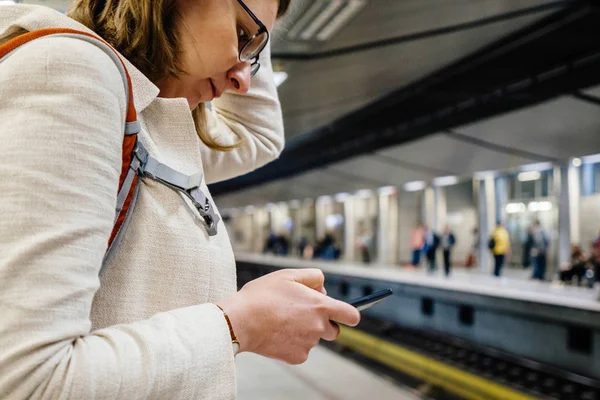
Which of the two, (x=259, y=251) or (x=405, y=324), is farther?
(x=259, y=251)

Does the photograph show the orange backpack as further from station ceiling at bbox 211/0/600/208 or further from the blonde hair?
station ceiling at bbox 211/0/600/208

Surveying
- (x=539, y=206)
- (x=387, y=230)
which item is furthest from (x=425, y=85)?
(x=387, y=230)

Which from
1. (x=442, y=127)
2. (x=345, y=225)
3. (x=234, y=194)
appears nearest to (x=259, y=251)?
(x=234, y=194)

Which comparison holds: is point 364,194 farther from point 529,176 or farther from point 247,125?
point 247,125

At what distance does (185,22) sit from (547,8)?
6586 millimetres

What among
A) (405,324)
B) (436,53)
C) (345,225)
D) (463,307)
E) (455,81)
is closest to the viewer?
(436,53)

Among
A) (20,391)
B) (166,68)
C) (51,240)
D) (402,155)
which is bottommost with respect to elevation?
(20,391)

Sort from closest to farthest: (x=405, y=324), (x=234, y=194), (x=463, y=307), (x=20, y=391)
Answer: (x=20, y=391) → (x=463, y=307) → (x=405, y=324) → (x=234, y=194)

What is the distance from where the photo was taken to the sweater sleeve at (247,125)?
1467 mm

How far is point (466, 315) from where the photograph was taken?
11.1 m

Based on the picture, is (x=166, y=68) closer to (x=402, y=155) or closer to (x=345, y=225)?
(x=402, y=155)

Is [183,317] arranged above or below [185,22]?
below

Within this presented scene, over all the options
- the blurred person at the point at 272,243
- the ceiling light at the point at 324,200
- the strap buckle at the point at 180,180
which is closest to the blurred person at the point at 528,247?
the ceiling light at the point at 324,200

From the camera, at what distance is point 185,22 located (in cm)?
96
